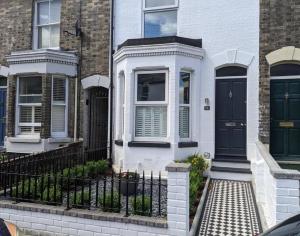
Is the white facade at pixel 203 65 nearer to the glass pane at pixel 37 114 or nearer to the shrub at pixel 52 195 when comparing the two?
the glass pane at pixel 37 114

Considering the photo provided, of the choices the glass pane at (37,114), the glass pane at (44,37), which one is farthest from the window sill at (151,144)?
the glass pane at (44,37)

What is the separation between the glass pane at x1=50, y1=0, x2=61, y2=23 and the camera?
11.1 meters

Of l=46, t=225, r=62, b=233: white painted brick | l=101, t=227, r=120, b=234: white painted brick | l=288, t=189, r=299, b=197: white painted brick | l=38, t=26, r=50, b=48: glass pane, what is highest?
l=38, t=26, r=50, b=48: glass pane

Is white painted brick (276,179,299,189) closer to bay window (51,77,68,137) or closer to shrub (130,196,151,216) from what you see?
shrub (130,196,151,216)

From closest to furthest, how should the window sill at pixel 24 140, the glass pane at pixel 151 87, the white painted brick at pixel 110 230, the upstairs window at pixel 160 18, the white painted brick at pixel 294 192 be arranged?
the white painted brick at pixel 294 192 < the white painted brick at pixel 110 230 < the glass pane at pixel 151 87 < the upstairs window at pixel 160 18 < the window sill at pixel 24 140

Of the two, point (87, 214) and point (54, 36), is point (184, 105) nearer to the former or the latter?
point (87, 214)

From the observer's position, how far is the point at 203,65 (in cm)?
920

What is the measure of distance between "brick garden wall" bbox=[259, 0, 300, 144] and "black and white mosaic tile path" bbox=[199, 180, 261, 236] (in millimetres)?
1870

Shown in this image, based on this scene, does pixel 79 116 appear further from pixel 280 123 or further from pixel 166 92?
pixel 280 123

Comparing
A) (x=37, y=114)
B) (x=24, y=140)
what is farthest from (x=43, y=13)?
(x=24, y=140)

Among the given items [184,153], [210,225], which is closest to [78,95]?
[184,153]

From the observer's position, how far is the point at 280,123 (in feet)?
29.0

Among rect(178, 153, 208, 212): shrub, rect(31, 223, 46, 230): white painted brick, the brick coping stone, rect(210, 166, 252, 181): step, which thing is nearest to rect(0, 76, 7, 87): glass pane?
the brick coping stone

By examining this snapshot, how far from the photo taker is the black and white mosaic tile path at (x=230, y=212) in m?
5.29
